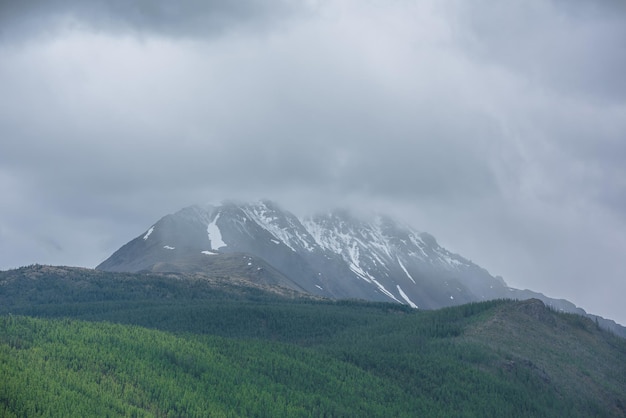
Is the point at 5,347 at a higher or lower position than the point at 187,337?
lower

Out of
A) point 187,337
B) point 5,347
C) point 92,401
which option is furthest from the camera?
point 187,337

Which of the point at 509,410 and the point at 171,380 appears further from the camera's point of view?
the point at 509,410

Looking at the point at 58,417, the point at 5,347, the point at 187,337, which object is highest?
the point at 187,337

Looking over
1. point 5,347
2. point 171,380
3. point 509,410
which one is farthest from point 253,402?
point 509,410

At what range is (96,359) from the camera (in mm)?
156875

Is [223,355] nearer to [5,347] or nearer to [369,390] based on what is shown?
[369,390]

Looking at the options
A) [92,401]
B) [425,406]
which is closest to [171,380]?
[92,401]

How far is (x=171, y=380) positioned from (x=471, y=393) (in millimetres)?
68695

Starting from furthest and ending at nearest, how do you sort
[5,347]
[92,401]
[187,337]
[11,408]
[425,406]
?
[187,337] < [425,406] < [5,347] < [92,401] < [11,408]

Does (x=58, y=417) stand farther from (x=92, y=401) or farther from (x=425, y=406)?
(x=425, y=406)

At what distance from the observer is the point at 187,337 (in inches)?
7712

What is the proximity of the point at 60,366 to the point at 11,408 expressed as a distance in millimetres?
24051

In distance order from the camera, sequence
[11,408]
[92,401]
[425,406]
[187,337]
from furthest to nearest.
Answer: [187,337], [425,406], [92,401], [11,408]

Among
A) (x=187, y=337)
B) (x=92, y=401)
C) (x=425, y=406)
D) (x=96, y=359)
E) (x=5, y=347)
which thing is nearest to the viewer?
(x=92, y=401)
